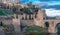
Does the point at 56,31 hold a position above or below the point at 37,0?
below

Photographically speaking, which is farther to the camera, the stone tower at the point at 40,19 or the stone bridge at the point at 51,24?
the stone tower at the point at 40,19

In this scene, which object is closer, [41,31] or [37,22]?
[41,31]

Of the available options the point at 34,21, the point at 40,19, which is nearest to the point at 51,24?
Result: the point at 40,19

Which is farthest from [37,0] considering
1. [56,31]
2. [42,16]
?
[56,31]

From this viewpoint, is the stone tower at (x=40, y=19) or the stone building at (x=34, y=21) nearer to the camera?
the stone building at (x=34, y=21)

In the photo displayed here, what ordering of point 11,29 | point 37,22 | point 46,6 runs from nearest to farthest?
point 11,29, point 37,22, point 46,6

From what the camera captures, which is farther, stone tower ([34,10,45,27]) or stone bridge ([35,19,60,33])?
stone tower ([34,10,45,27])

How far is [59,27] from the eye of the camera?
10.2m

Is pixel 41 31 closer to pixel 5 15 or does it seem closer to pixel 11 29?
pixel 11 29

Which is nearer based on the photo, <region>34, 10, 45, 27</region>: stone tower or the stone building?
the stone building

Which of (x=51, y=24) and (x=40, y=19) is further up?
(x=40, y=19)

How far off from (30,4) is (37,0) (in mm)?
564

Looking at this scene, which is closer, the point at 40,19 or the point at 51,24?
the point at 51,24

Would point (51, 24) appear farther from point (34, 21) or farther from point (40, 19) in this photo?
point (34, 21)
